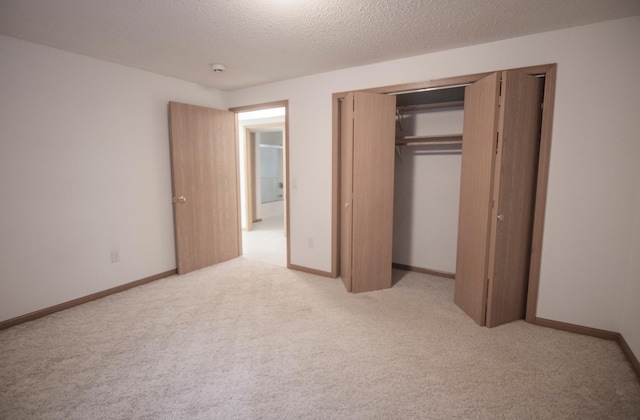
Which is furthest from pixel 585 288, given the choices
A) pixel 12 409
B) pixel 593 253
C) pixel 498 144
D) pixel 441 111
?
pixel 12 409

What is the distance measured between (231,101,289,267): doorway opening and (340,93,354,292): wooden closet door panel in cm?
80

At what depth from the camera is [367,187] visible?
10.4 feet

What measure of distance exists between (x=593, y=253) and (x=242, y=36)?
10.5 feet

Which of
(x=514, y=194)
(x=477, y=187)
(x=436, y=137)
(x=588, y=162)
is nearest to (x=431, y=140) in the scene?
(x=436, y=137)

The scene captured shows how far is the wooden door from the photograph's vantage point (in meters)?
3.73

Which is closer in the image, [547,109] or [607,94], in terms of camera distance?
[607,94]

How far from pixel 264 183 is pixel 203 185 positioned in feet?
13.3

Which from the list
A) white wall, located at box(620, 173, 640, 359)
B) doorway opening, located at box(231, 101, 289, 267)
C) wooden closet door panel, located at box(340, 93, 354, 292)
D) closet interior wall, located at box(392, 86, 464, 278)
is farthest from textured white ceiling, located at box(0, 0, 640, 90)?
white wall, located at box(620, 173, 640, 359)

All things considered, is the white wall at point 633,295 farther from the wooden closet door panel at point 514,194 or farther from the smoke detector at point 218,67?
the smoke detector at point 218,67

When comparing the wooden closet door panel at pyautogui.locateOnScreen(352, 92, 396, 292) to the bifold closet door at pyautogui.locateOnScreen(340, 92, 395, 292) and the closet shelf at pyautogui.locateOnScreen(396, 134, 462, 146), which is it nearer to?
the bifold closet door at pyautogui.locateOnScreen(340, 92, 395, 292)

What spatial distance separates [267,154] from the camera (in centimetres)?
834

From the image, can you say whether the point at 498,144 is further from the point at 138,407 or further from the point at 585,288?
the point at 138,407

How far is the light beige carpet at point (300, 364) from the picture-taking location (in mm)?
1729

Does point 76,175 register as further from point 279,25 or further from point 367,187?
point 367,187
